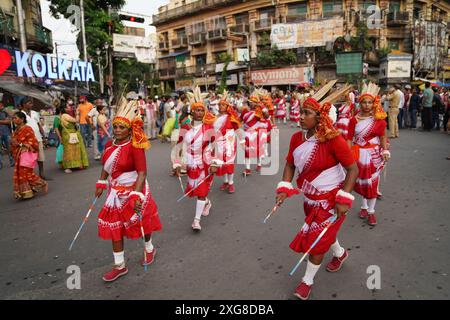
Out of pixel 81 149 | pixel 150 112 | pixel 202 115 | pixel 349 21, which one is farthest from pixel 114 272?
pixel 349 21

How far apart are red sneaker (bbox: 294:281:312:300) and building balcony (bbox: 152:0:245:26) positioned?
3981 centimetres

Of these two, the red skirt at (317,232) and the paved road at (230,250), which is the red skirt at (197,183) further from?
the red skirt at (317,232)

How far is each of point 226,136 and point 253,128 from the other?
239cm

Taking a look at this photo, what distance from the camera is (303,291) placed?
293 centimetres

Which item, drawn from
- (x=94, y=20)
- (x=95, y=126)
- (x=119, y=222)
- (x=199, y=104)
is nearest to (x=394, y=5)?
(x=94, y=20)

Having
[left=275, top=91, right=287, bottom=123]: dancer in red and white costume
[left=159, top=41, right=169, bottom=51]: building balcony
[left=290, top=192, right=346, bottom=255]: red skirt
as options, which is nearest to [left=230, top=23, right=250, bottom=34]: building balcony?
[left=159, top=41, right=169, bottom=51]: building balcony

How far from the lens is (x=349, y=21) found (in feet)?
108

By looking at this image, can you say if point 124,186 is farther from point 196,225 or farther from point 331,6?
point 331,6

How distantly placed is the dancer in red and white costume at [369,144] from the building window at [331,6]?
33.9 m

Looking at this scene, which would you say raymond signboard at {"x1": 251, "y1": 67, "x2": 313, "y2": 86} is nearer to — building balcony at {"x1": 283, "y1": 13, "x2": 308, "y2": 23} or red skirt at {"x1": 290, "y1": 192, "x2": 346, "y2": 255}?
building balcony at {"x1": 283, "y1": 13, "x2": 308, "y2": 23}

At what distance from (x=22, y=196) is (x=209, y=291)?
15.8 ft
